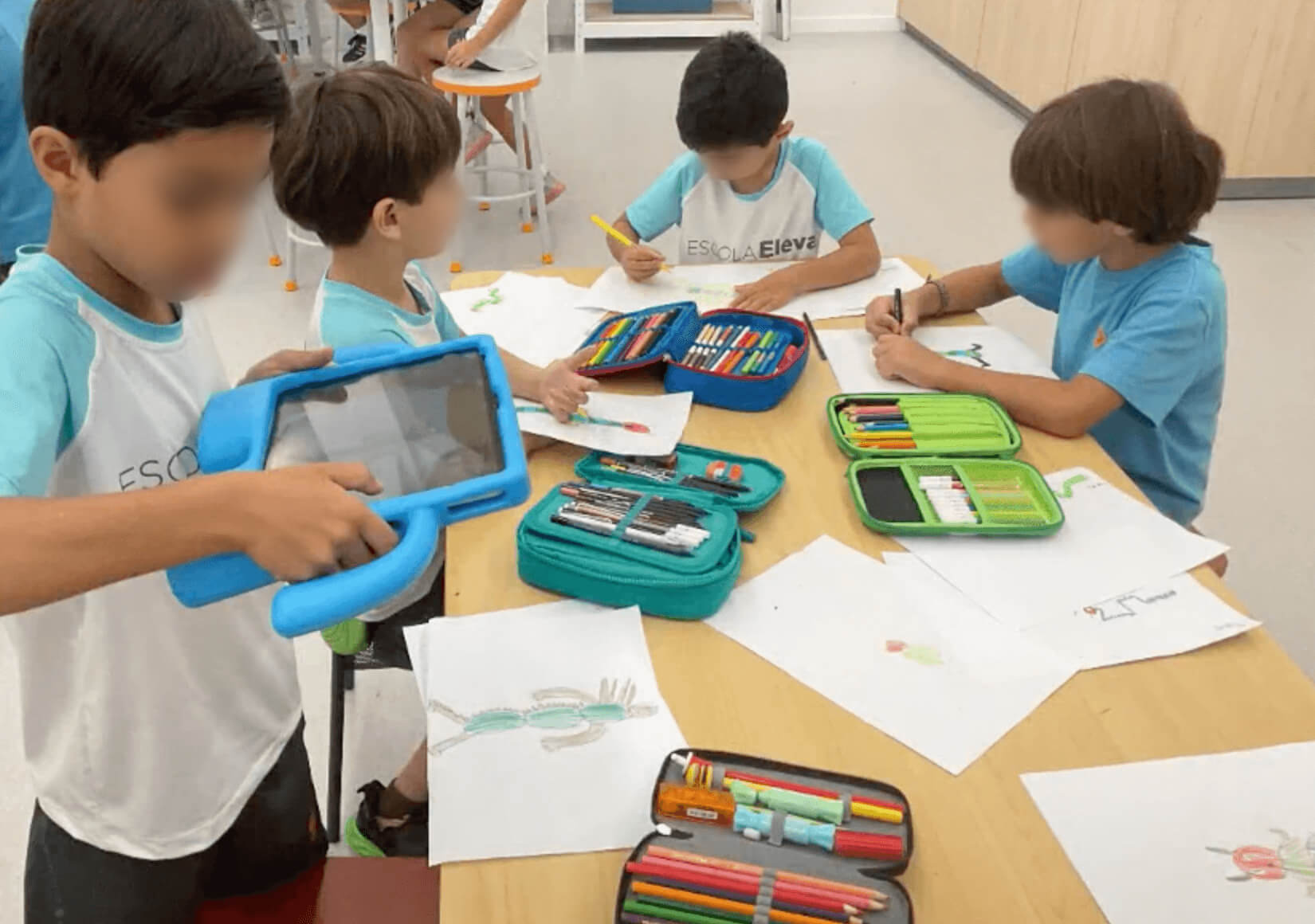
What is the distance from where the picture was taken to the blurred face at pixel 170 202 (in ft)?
2.38

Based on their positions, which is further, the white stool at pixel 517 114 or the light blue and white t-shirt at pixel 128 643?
the white stool at pixel 517 114

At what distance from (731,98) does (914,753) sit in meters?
1.23

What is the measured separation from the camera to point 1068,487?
1.23 metres

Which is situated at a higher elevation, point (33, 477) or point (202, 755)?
point (33, 477)

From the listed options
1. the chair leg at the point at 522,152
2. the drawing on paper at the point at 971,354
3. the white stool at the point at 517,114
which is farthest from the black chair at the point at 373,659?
the chair leg at the point at 522,152

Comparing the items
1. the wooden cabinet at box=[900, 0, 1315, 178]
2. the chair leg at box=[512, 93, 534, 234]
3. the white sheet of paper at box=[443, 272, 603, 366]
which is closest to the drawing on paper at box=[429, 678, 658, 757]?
the white sheet of paper at box=[443, 272, 603, 366]

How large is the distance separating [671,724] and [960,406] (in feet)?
2.12

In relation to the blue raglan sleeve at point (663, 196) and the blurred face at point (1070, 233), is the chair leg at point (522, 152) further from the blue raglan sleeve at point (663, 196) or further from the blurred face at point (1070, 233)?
the blurred face at point (1070, 233)

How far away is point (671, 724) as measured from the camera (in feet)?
2.96

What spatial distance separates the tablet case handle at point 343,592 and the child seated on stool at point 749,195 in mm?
1085

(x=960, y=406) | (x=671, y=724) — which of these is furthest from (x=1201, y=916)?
(x=960, y=406)

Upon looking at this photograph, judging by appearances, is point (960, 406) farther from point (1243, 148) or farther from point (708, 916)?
point (1243, 148)

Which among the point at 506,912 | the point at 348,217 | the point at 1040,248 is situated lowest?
the point at 506,912

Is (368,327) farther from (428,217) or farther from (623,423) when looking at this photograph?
(623,423)
